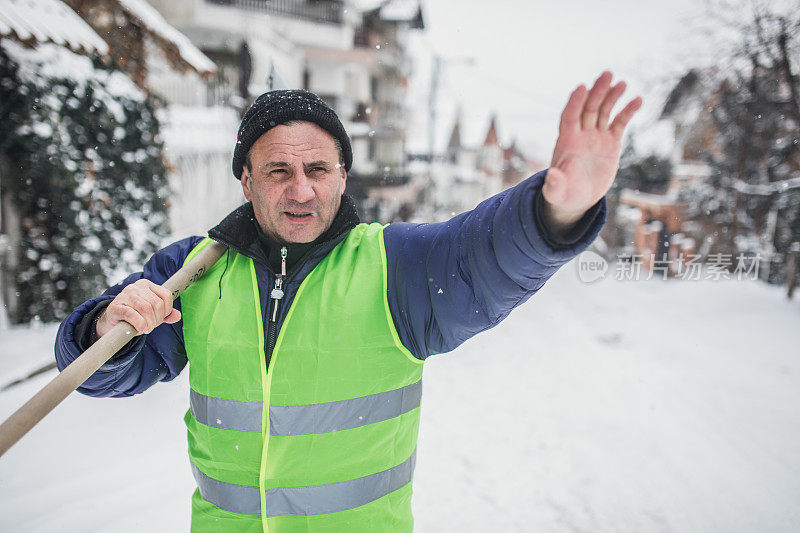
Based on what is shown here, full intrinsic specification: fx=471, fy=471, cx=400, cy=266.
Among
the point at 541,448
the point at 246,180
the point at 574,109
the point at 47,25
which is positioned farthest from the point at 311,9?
the point at 574,109

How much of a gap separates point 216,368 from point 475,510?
7.39 ft

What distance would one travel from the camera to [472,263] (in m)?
1.15

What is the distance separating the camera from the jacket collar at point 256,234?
1.40m

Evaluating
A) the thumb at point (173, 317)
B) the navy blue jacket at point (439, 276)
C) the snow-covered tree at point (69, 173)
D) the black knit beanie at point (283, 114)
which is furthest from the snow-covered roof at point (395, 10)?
the thumb at point (173, 317)

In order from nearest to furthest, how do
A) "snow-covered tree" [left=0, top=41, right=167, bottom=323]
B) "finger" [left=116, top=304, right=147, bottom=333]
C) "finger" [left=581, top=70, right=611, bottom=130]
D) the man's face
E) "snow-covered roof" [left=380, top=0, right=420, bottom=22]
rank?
"finger" [left=581, top=70, right=611, bottom=130]
"finger" [left=116, top=304, right=147, bottom=333]
the man's face
"snow-covered tree" [left=0, top=41, right=167, bottom=323]
"snow-covered roof" [left=380, top=0, right=420, bottom=22]

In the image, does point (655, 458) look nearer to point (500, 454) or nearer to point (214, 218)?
point (500, 454)

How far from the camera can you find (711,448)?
3812 millimetres

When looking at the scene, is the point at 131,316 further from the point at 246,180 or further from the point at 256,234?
the point at 246,180

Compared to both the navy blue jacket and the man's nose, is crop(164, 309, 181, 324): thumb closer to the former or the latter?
the navy blue jacket

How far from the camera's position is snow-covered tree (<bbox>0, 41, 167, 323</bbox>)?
4328 millimetres

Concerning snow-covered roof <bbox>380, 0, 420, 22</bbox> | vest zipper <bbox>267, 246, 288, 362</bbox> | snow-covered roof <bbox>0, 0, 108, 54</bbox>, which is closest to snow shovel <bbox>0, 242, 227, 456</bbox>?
vest zipper <bbox>267, 246, 288, 362</bbox>

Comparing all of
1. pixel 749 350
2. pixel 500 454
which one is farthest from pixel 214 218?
pixel 749 350

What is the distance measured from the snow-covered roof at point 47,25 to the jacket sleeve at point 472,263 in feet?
13.0

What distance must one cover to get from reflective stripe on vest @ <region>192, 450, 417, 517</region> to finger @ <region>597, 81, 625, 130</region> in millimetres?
1116
